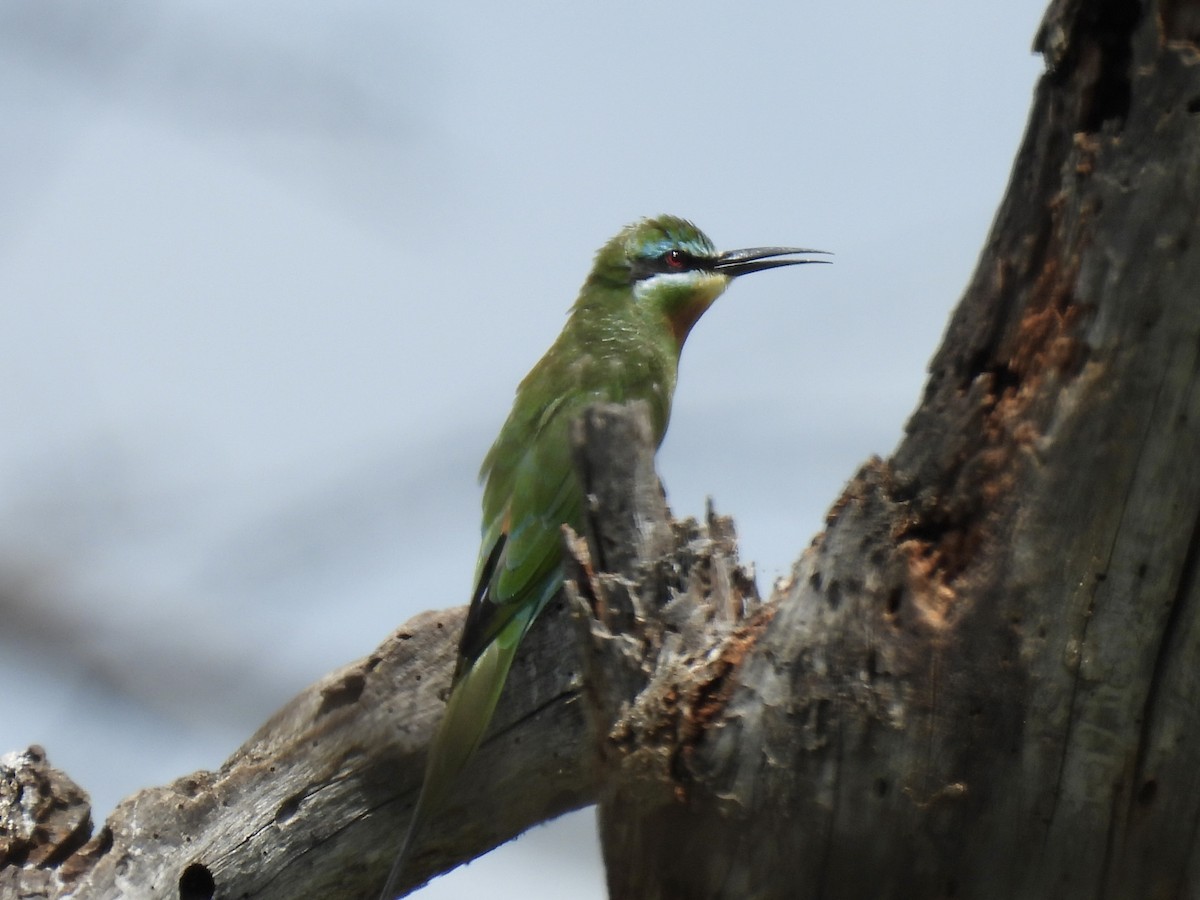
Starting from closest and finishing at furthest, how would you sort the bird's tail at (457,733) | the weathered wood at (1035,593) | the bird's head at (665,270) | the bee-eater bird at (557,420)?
the weathered wood at (1035,593)
the bird's tail at (457,733)
the bee-eater bird at (557,420)
the bird's head at (665,270)

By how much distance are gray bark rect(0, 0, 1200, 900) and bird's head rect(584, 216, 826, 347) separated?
3207mm

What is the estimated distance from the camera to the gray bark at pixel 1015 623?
1773mm

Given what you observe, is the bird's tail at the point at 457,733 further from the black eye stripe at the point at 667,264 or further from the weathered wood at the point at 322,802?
the black eye stripe at the point at 667,264

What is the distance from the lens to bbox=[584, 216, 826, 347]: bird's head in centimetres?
528

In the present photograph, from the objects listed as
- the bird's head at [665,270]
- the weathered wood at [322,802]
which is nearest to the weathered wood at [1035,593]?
the weathered wood at [322,802]

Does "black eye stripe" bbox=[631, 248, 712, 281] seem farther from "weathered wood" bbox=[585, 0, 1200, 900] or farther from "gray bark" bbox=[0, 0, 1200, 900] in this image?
"weathered wood" bbox=[585, 0, 1200, 900]

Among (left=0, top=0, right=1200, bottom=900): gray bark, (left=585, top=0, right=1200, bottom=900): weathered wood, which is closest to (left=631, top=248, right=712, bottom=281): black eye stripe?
(left=0, top=0, right=1200, bottom=900): gray bark

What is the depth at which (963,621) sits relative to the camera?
1.87 metres

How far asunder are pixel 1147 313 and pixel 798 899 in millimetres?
915

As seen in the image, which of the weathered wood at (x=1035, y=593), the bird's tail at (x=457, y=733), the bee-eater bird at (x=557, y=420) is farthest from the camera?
the bee-eater bird at (x=557, y=420)

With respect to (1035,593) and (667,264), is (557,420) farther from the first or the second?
(1035,593)

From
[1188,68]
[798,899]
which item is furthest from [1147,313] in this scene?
[798,899]

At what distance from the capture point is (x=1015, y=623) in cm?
185

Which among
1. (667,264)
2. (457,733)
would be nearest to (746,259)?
(667,264)
